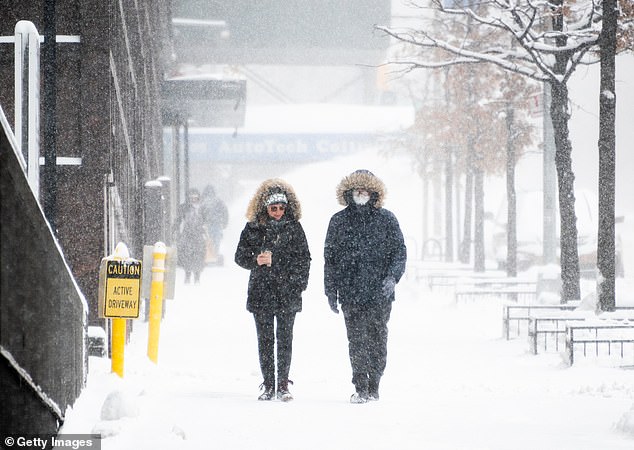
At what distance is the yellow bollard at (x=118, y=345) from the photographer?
758cm

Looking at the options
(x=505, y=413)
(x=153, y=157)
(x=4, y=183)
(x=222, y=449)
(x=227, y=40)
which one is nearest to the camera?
(x=4, y=183)

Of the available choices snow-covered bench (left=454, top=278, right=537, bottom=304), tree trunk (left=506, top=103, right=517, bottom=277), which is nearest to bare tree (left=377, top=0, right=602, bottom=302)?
snow-covered bench (left=454, top=278, right=537, bottom=304)

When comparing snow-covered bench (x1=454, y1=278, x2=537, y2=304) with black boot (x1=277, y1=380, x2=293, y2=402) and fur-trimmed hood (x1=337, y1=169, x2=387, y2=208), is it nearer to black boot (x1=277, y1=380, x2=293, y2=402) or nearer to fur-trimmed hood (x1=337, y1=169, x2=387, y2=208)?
fur-trimmed hood (x1=337, y1=169, x2=387, y2=208)

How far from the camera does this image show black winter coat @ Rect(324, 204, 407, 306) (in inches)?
308

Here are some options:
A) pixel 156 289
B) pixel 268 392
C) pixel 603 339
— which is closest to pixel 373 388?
pixel 268 392

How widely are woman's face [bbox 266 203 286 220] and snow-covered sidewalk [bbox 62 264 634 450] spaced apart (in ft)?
4.32

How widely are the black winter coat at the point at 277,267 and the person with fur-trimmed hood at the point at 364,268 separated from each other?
227 millimetres

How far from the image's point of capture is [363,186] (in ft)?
25.7

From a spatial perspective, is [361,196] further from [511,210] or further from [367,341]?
[511,210]

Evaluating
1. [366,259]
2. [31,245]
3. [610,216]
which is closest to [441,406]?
[366,259]

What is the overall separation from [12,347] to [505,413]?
4.34 meters

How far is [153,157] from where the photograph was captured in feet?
76.3

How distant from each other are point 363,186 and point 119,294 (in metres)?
1.89

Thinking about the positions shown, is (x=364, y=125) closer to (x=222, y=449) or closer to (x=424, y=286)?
(x=424, y=286)
